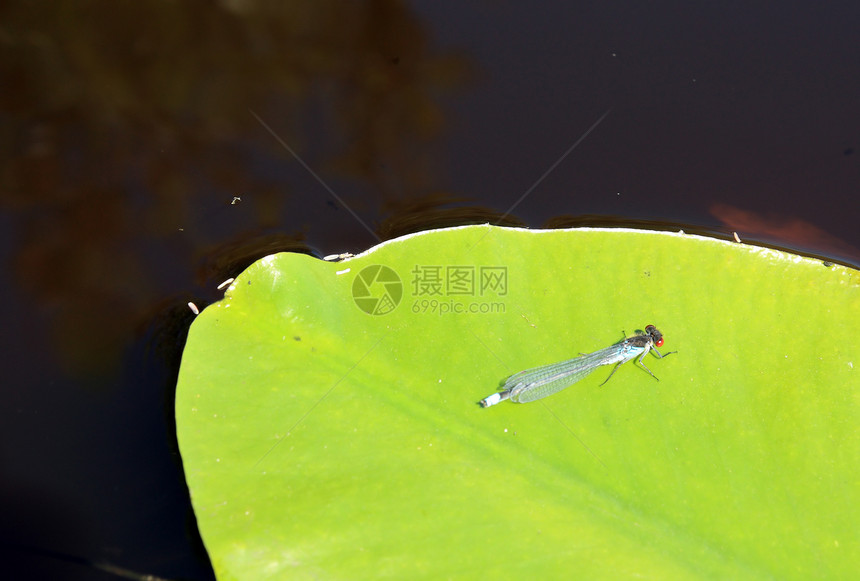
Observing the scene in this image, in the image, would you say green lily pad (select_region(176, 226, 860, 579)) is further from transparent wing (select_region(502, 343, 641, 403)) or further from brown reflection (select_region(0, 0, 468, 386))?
brown reflection (select_region(0, 0, 468, 386))

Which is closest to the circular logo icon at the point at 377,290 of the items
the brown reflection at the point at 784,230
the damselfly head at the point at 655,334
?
the damselfly head at the point at 655,334

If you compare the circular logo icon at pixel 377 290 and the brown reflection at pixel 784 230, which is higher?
the brown reflection at pixel 784 230

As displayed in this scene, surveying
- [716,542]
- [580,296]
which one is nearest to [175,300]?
[580,296]

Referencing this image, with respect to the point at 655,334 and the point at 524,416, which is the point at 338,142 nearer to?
the point at 524,416

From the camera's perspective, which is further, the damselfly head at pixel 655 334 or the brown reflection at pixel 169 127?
the brown reflection at pixel 169 127

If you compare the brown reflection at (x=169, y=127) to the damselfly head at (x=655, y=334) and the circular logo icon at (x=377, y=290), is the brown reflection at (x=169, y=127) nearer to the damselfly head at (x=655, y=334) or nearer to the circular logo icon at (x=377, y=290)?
the circular logo icon at (x=377, y=290)

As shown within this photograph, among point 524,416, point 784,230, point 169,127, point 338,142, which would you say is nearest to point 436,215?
point 338,142

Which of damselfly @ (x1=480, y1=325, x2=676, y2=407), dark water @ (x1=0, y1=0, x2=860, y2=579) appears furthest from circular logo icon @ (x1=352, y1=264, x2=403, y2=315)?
damselfly @ (x1=480, y1=325, x2=676, y2=407)
